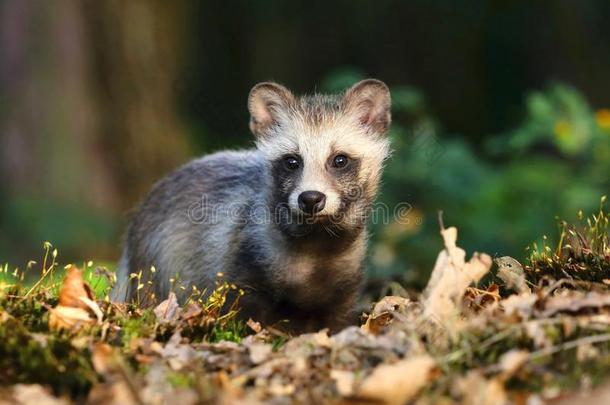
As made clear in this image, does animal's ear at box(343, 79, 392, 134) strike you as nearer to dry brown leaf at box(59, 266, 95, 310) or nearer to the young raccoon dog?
the young raccoon dog

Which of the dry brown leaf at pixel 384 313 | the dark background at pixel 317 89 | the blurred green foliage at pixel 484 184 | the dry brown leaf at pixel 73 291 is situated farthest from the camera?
the dark background at pixel 317 89

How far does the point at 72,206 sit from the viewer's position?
511 inches

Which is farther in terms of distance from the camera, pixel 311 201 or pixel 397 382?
pixel 311 201

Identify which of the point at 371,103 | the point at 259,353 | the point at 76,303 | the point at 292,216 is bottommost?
the point at 76,303

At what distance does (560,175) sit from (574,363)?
7.57m

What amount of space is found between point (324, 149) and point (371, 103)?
2.38 feet

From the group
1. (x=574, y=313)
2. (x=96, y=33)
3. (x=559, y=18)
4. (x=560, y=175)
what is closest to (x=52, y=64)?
(x=96, y=33)

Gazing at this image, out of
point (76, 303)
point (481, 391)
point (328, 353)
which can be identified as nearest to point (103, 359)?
point (76, 303)

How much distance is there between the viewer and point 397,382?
3.58m

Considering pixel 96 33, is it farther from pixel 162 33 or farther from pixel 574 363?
pixel 574 363

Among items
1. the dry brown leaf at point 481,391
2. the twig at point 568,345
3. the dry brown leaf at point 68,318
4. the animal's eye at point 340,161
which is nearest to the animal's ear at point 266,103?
the animal's eye at point 340,161

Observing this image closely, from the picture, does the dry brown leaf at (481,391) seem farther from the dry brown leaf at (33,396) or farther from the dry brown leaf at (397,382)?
the dry brown leaf at (33,396)

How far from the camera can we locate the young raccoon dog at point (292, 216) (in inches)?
273

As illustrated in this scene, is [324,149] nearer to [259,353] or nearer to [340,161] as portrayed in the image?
[340,161]
